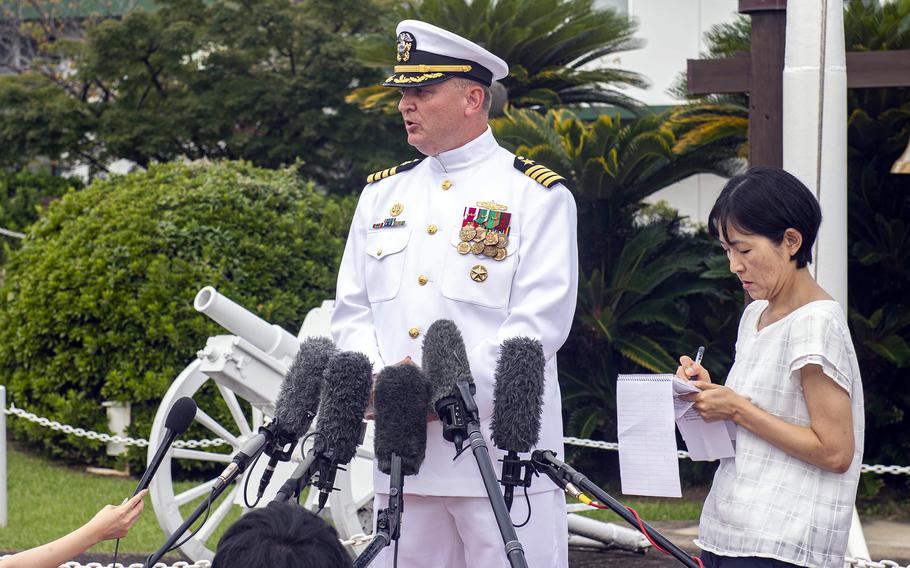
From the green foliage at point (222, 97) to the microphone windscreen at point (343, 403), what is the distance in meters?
9.54

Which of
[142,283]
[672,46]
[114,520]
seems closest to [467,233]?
[114,520]

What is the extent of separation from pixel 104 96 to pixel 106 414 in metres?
6.83

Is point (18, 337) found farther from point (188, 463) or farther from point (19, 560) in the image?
point (19, 560)

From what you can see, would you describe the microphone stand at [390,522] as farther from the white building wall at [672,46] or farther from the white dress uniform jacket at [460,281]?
the white building wall at [672,46]

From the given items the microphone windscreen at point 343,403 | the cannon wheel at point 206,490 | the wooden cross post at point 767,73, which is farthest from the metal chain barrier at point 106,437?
the microphone windscreen at point 343,403

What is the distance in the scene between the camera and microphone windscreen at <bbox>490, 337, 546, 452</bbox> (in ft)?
9.71

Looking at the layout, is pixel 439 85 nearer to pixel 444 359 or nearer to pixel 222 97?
pixel 444 359

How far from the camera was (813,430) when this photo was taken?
9.18 feet

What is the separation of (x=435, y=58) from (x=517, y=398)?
1091 mm

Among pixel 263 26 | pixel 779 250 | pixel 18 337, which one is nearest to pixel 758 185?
pixel 779 250

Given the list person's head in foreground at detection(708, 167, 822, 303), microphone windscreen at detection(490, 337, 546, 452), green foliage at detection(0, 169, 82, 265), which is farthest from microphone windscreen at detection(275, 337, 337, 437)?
green foliage at detection(0, 169, 82, 265)

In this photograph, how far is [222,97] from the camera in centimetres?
1323

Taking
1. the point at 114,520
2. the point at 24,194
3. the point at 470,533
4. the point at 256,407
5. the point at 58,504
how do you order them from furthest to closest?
the point at 24,194 → the point at 58,504 → the point at 256,407 → the point at 470,533 → the point at 114,520

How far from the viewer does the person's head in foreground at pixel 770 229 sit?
2871 millimetres
